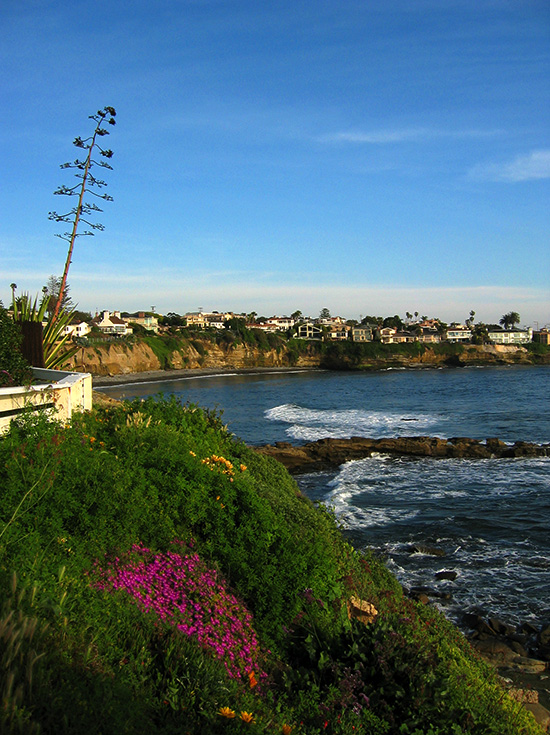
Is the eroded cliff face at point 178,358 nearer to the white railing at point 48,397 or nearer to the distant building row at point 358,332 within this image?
the distant building row at point 358,332

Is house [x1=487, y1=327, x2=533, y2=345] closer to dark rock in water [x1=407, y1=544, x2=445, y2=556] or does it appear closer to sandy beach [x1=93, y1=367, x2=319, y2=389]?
sandy beach [x1=93, y1=367, x2=319, y2=389]

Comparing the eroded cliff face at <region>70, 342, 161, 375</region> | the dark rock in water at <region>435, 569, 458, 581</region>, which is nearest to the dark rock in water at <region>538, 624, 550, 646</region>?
the dark rock in water at <region>435, 569, 458, 581</region>

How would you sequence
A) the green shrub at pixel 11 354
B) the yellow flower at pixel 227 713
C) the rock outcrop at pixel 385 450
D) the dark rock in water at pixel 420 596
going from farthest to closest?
1. the rock outcrop at pixel 385 450
2. the dark rock in water at pixel 420 596
3. the green shrub at pixel 11 354
4. the yellow flower at pixel 227 713

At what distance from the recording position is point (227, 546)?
597 cm

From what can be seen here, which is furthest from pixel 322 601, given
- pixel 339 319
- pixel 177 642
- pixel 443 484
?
pixel 339 319

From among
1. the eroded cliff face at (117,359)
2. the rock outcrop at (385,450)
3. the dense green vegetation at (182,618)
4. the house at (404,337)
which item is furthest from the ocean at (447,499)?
the house at (404,337)

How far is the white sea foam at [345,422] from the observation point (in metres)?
35.8

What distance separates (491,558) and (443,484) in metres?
8.14

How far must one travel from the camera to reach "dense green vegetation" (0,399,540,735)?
128 inches

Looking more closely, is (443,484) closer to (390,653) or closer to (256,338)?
(390,653)

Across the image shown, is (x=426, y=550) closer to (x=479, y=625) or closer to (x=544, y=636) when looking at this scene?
(x=479, y=625)

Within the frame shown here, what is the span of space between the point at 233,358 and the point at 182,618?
349ft

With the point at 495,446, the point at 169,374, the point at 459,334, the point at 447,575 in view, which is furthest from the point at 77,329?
the point at 459,334

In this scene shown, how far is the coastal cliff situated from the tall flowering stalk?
88.2 meters
